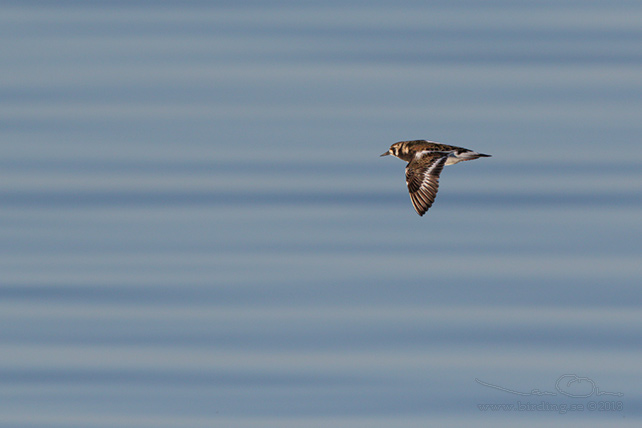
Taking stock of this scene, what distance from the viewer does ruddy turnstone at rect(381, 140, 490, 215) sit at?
13.6 meters

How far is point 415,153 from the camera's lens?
14281 mm

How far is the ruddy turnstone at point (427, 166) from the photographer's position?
534 inches

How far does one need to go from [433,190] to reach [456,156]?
1.75ft

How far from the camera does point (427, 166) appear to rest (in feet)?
45.4

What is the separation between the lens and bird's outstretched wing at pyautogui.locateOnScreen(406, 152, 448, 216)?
13.5m

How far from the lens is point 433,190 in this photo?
13.6 meters

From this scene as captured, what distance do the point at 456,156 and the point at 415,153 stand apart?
575mm

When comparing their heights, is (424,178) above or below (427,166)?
below

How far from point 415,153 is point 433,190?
0.84 metres

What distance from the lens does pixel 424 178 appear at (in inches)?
539

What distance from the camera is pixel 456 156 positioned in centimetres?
1386

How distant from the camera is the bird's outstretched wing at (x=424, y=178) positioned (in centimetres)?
1353

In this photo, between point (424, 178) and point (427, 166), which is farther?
point (427, 166)

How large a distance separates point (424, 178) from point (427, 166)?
187 millimetres
